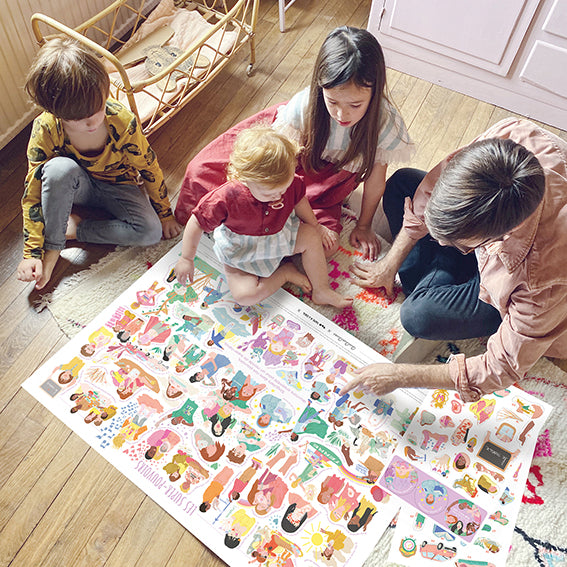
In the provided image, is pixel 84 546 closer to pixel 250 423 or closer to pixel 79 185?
pixel 250 423

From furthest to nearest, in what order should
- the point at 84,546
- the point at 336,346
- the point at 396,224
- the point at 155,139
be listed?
the point at 155,139
the point at 396,224
the point at 336,346
the point at 84,546

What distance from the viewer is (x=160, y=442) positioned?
1.11 meters

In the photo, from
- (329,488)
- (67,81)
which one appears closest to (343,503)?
(329,488)

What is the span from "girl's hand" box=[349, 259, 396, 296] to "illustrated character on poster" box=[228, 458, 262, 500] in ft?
1.59

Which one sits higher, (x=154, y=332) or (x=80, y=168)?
(x=80, y=168)

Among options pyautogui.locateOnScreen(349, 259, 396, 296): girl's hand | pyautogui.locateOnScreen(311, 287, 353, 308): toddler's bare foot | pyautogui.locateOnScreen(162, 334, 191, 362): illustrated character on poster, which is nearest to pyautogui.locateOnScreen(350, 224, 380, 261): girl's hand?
pyautogui.locateOnScreen(349, 259, 396, 296): girl's hand

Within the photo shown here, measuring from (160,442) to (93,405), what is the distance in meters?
0.16

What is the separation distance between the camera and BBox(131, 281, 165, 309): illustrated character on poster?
4.12 feet

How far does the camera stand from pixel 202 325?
1233mm

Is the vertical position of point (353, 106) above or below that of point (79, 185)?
above

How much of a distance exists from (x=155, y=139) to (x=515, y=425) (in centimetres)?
118

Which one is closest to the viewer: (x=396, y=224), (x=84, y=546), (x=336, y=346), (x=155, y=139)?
(x=84, y=546)

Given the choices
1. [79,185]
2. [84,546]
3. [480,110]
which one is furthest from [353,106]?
[84,546]

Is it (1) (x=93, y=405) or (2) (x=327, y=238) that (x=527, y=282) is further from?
(1) (x=93, y=405)
